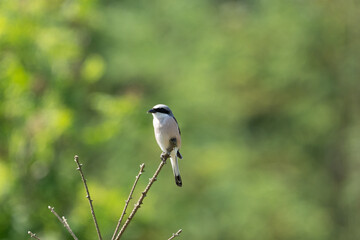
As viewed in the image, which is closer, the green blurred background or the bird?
the bird

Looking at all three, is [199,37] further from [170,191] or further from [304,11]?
[170,191]

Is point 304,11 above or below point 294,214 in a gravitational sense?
above

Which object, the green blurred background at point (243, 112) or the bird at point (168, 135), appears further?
the green blurred background at point (243, 112)

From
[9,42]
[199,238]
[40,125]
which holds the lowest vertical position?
[40,125]

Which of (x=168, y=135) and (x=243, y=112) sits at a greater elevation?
(x=243, y=112)

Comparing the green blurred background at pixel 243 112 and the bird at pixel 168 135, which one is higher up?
the green blurred background at pixel 243 112

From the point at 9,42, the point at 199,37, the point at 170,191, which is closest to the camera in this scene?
the point at 9,42

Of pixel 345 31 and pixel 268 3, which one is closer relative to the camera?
pixel 345 31

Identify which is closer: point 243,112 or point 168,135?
point 168,135

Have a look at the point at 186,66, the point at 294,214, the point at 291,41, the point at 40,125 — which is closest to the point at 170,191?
the point at 294,214

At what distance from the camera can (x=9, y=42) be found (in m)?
7.17

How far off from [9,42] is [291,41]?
928 centimetres

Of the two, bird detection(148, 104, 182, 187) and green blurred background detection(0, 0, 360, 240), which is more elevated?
green blurred background detection(0, 0, 360, 240)

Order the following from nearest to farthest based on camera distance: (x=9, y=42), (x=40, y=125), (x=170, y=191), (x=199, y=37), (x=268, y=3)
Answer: (x=40, y=125), (x=9, y=42), (x=170, y=191), (x=268, y=3), (x=199, y=37)
